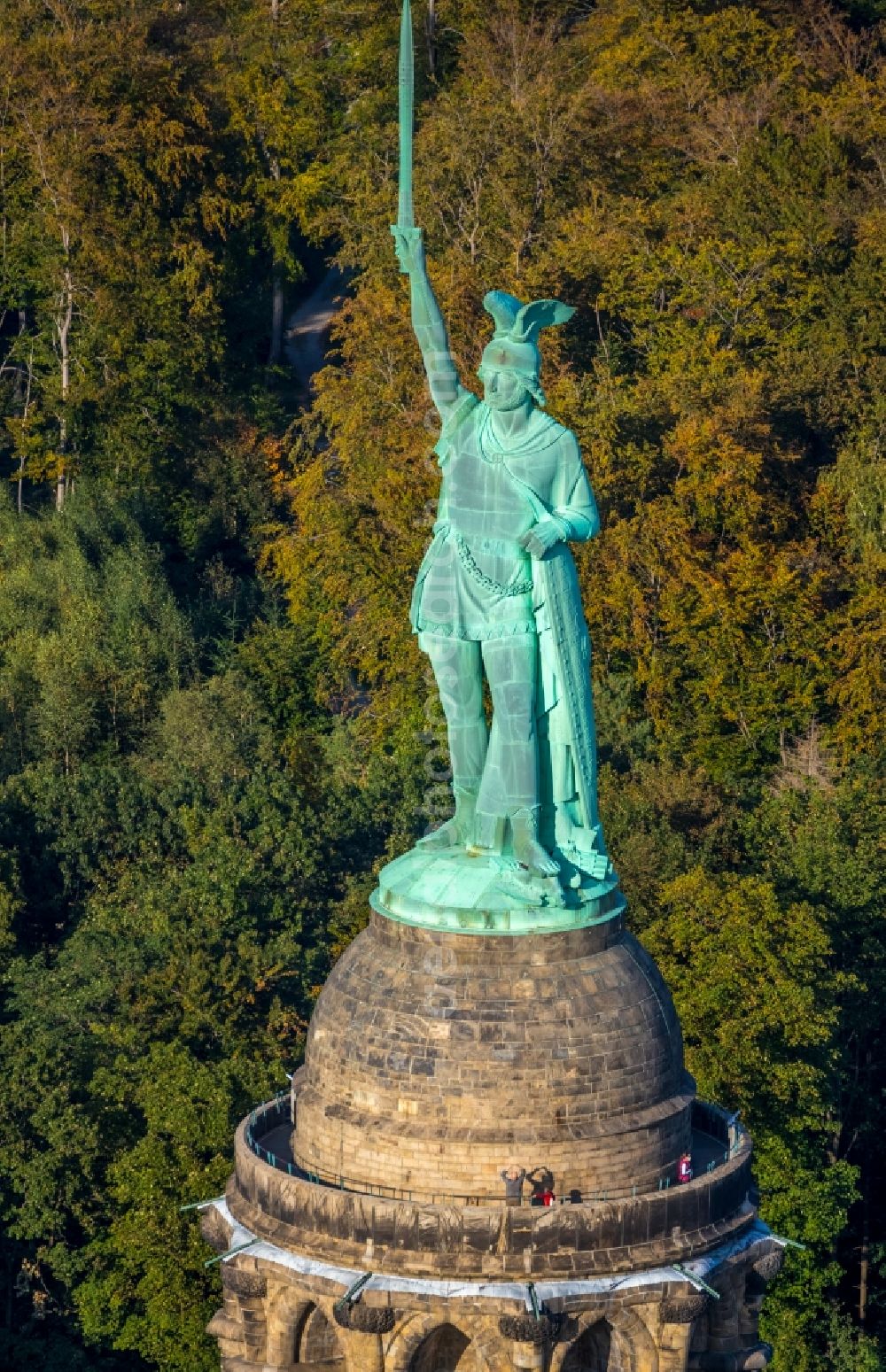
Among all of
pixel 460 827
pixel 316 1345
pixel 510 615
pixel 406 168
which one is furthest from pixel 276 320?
pixel 316 1345

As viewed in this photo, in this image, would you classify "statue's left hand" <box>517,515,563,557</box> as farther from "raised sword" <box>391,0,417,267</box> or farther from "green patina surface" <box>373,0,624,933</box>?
"raised sword" <box>391,0,417,267</box>

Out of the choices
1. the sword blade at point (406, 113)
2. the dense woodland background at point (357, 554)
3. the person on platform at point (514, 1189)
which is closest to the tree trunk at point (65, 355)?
the dense woodland background at point (357, 554)

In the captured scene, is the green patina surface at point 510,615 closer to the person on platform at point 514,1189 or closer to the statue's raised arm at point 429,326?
the statue's raised arm at point 429,326

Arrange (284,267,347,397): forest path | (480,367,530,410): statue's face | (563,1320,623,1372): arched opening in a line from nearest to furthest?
(563,1320,623,1372): arched opening
(480,367,530,410): statue's face
(284,267,347,397): forest path

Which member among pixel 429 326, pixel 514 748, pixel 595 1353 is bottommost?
pixel 595 1353

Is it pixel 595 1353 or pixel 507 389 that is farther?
pixel 507 389

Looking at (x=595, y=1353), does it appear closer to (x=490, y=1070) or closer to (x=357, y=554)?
(x=490, y=1070)

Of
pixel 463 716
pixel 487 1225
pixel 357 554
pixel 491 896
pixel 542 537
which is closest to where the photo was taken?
pixel 487 1225

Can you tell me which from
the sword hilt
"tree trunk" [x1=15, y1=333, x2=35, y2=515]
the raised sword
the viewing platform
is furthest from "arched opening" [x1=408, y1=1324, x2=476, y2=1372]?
"tree trunk" [x1=15, y1=333, x2=35, y2=515]
